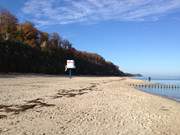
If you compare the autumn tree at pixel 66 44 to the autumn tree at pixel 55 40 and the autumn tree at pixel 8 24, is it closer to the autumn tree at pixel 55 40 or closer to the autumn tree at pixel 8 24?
the autumn tree at pixel 55 40

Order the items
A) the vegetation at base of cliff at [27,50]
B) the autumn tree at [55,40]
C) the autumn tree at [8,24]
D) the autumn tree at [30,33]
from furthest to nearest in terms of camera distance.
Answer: the autumn tree at [55,40] < the autumn tree at [30,33] < the autumn tree at [8,24] < the vegetation at base of cliff at [27,50]

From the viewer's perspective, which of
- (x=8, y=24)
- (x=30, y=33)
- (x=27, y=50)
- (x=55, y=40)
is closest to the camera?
(x=27, y=50)

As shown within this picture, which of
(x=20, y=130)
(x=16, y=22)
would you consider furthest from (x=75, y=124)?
(x=16, y=22)

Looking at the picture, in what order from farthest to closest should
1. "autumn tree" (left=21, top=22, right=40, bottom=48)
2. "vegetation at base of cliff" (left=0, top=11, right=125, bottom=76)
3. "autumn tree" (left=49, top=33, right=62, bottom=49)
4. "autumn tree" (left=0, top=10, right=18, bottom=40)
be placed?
"autumn tree" (left=49, top=33, right=62, bottom=49)
"autumn tree" (left=21, top=22, right=40, bottom=48)
"autumn tree" (left=0, top=10, right=18, bottom=40)
"vegetation at base of cliff" (left=0, top=11, right=125, bottom=76)

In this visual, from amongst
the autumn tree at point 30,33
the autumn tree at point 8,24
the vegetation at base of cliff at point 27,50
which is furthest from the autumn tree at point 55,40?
the autumn tree at point 8,24

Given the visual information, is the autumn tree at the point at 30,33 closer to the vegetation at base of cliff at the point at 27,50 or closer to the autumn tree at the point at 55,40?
the vegetation at base of cliff at the point at 27,50

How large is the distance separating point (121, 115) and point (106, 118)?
1344 millimetres

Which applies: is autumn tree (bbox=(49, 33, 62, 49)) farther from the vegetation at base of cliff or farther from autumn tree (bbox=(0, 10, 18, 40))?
autumn tree (bbox=(0, 10, 18, 40))

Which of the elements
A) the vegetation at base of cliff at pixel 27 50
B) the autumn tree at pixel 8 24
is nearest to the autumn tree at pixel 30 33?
the vegetation at base of cliff at pixel 27 50

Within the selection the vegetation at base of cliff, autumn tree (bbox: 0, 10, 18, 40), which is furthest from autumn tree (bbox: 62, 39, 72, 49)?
autumn tree (bbox: 0, 10, 18, 40)

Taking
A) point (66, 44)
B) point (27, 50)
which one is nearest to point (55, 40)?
point (66, 44)

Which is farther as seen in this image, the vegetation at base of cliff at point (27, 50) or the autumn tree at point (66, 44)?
the autumn tree at point (66, 44)

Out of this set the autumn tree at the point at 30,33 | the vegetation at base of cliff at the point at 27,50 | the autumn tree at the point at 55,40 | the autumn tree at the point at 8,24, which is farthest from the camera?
the autumn tree at the point at 55,40

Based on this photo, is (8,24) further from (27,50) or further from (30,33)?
(30,33)
